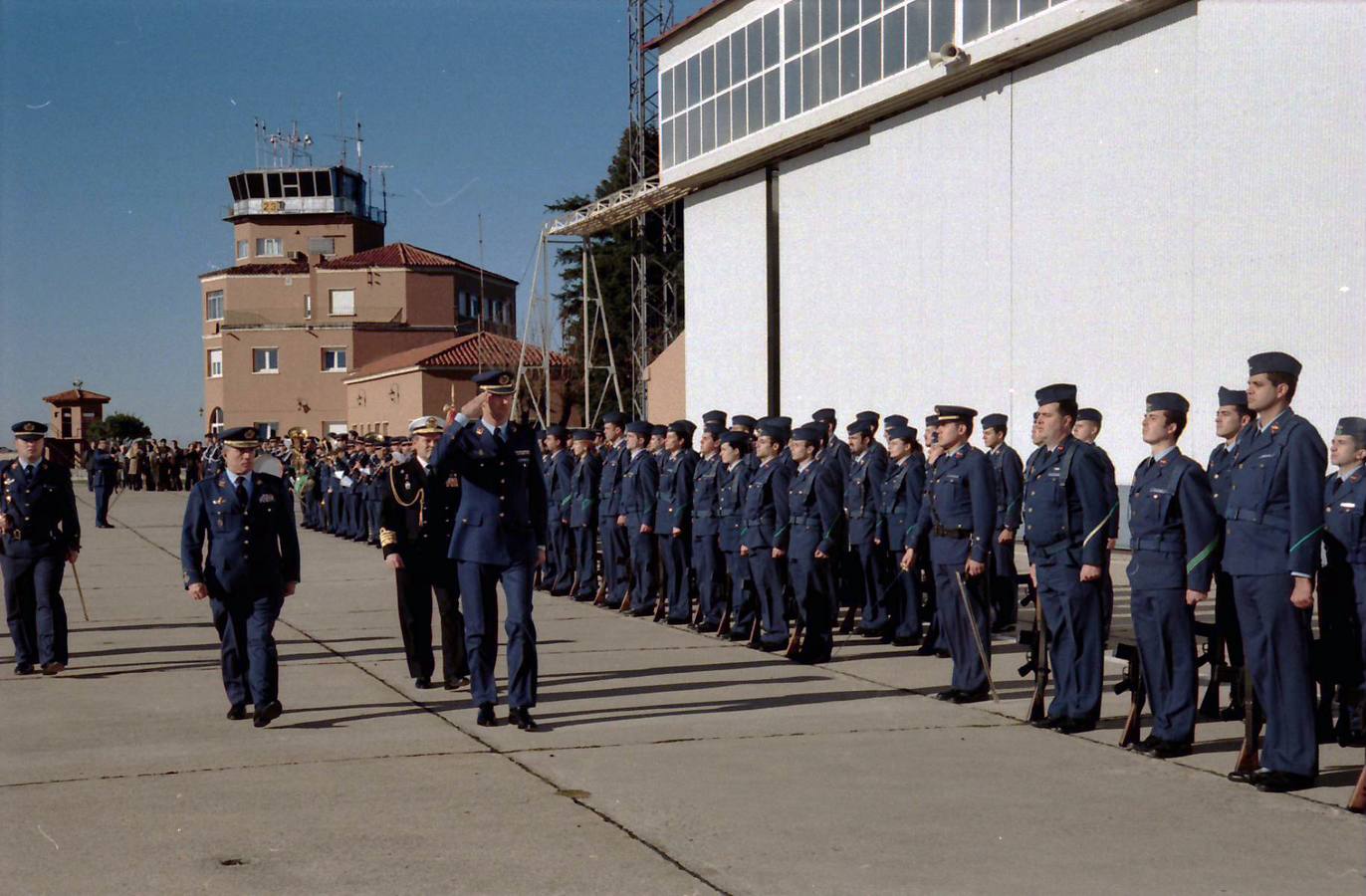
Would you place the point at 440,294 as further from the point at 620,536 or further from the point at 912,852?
the point at 912,852

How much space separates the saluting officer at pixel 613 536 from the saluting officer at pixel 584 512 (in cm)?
38

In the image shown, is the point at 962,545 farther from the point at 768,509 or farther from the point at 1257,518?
the point at 1257,518

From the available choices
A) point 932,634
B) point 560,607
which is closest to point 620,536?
point 560,607

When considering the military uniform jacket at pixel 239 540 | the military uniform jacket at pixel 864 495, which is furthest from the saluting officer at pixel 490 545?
the military uniform jacket at pixel 864 495

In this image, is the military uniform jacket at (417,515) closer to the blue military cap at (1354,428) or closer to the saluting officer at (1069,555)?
the saluting officer at (1069,555)

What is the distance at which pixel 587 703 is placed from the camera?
8.97m

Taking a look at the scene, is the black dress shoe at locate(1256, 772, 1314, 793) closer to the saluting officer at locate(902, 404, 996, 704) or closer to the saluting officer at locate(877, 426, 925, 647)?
the saluting officer at locate(902, 404, 996, 704)

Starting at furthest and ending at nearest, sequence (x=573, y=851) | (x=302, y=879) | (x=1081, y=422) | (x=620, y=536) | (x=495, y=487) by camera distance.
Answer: (x=620, y=536)
(x=1081, y=422)
(x=495, y=487)
(x=573, y=851)
(x=302, y=879)

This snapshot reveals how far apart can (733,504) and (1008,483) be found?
2.33 m

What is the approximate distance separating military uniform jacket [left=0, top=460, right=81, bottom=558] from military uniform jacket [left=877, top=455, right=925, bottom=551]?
635 cm

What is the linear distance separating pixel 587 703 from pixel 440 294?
65.2 metres

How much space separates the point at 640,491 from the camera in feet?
45.4

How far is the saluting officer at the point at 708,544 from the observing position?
491 inches

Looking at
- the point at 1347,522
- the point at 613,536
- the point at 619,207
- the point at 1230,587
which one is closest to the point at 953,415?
the point at 1230,587
